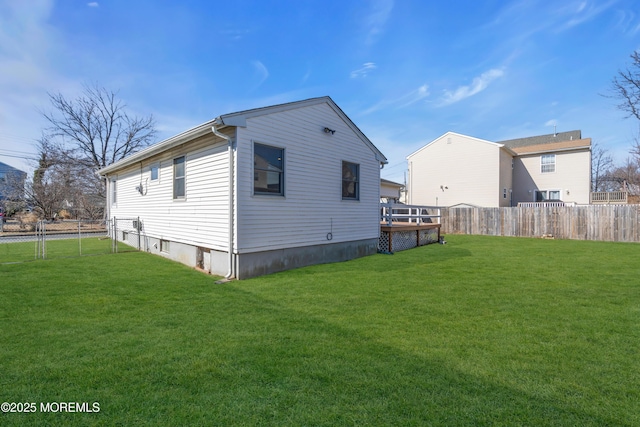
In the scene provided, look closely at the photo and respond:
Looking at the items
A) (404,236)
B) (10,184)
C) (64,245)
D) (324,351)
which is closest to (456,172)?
(404,236)

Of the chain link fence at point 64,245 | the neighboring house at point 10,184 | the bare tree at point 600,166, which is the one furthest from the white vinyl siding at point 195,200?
the bare tree at point 600,166

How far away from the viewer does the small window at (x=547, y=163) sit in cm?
2088

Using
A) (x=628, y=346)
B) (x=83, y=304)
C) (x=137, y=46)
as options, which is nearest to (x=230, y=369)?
(x=83, y=304)

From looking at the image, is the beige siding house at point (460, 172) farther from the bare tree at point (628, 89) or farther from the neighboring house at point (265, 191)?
the neighboring house at point (265, 191)

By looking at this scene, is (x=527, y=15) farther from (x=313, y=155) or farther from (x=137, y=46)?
(x=137, y=46)

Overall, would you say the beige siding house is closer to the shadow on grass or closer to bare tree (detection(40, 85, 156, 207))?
the shadow on grass

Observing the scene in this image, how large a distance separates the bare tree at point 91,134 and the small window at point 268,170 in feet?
66.2

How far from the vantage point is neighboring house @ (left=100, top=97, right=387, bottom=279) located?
20.9 ft

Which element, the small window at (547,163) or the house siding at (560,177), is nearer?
the house siding at (560,177)

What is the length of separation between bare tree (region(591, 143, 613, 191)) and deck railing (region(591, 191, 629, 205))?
13138 mm

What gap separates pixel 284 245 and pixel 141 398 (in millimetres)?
4933

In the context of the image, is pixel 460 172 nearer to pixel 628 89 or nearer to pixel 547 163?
pixel 547 163

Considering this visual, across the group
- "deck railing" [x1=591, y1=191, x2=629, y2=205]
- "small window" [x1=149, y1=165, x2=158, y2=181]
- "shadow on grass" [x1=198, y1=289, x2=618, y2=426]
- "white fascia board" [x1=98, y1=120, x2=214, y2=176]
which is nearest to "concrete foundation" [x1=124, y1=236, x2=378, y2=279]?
"small window" [x1=149, y1=165, x2=158, y2=181]

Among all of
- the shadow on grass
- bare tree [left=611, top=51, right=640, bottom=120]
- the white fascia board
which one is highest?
bare tree [left=611, top=51, right=640, bottom=120]
